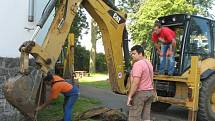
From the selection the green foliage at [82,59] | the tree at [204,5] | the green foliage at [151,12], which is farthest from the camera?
the green foliage at [82,59]

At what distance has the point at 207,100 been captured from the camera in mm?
11070

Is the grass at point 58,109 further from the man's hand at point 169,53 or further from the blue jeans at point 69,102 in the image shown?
the man's hand at point 169,53

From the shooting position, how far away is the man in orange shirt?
8.21 m

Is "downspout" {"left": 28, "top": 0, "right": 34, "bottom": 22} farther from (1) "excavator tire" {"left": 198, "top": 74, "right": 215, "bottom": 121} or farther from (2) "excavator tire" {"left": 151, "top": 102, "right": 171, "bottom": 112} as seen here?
(2) "excavator tire" {"left": 151, "top": 102, "right": 171, "bottom": 112}

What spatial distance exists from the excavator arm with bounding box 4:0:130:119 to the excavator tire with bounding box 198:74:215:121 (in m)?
2.26

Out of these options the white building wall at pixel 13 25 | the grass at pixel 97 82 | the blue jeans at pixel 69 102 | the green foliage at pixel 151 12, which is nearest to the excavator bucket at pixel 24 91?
the blue jeans at pixel 69 102

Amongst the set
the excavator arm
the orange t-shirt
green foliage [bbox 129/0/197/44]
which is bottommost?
the orange t-shirt

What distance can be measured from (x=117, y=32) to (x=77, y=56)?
24.3 meters

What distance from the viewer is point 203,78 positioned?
1109 cm

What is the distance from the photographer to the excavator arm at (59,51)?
7.42m

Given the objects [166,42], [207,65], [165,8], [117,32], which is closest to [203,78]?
[207,65]

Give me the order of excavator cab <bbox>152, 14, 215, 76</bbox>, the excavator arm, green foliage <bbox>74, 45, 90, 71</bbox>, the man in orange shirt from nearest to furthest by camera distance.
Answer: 1. the excavator arm
2. the man in orange shirt
3. excavator cab <bbox>152, 14, 215, 76</bbox>
4. green foliage <bbox>74, 45, 90, 71</bbox>

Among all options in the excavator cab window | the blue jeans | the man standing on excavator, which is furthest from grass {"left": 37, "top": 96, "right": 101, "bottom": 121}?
the excavator cab window

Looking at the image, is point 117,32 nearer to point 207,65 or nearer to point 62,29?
point 62,29
